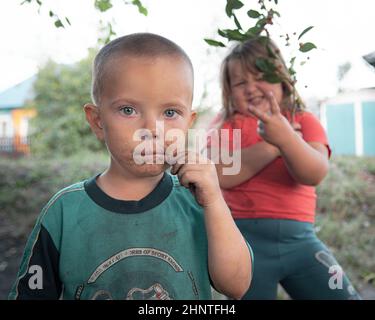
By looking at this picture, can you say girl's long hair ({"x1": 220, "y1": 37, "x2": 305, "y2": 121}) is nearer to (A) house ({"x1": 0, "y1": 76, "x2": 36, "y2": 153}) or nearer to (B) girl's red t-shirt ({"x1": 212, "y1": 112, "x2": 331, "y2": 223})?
(B) girl's red t-shirt ({"x1": 212, "y1": 112, "x2": 331, "y2": 223})

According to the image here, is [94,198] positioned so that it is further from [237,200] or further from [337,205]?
[337,205]

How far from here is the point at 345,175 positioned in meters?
5.71

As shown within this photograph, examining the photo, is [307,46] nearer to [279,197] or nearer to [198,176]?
[198,176]

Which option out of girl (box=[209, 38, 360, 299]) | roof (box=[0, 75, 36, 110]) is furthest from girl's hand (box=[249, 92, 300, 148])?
roof (box=[0, 75, 36, 110])

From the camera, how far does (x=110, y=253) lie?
1.19 metres

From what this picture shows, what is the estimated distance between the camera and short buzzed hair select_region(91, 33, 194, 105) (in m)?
1.19

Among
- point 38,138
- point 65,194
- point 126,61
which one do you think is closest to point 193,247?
point 65,194

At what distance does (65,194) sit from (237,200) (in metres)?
0.95

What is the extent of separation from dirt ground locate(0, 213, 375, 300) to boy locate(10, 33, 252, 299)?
246 centimetres

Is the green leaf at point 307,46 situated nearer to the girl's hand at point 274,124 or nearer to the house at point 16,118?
the girl's hand at point 274,124


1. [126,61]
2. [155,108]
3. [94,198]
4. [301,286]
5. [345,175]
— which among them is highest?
[345,175]

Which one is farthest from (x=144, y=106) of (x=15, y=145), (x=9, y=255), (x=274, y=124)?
(x=15, y=145)

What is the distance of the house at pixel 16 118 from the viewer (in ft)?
31.9

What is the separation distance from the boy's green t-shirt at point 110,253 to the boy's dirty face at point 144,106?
13cm
